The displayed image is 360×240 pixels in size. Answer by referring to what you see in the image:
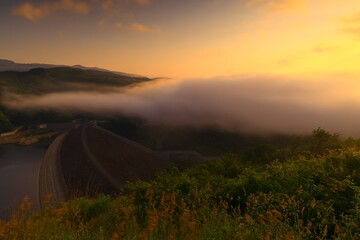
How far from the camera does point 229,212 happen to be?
9789mm

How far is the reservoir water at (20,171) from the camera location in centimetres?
8119

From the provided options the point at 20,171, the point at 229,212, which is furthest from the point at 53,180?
the point at 229,212

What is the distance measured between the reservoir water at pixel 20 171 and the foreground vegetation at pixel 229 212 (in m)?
57.3

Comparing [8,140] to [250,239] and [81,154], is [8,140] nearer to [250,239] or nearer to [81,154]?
[81,154]

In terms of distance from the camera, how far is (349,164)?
449 inches

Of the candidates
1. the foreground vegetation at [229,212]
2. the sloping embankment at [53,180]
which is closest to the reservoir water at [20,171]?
the sloping embankment at [53,180]

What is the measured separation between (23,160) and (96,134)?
43.5 metres

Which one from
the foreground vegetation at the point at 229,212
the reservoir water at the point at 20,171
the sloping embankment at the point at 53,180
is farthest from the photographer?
the reservoir water at the point at 20,171

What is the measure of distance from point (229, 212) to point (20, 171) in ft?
440

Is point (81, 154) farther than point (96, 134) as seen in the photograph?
No

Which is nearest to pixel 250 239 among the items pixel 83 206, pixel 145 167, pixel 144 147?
pixel 83 206

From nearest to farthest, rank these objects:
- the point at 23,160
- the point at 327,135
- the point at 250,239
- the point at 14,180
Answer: the point at 250,239 → the point at 327,135 → the point at 14,180 → the point at 23,160

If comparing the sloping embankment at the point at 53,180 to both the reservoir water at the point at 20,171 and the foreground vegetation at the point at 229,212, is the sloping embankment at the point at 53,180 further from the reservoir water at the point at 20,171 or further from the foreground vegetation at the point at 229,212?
the foreground vegetation at the point at 229,212

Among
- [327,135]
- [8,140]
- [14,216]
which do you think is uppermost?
[14,216]
